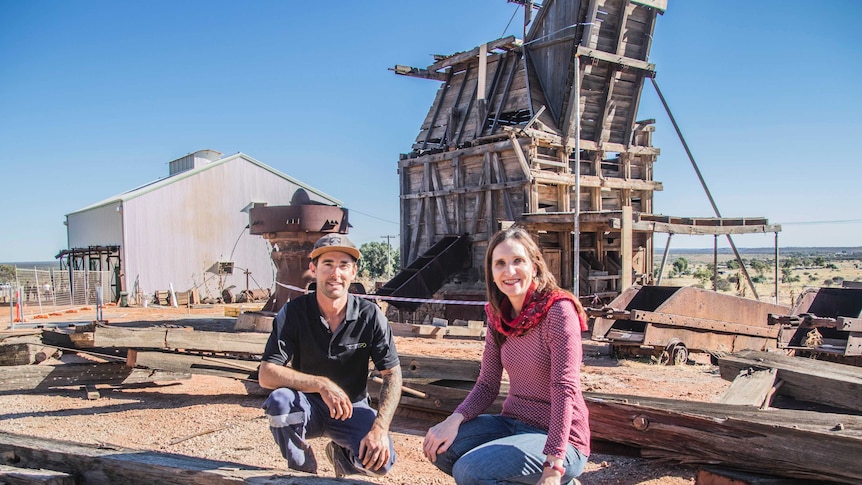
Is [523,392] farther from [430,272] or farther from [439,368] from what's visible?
[430,272]

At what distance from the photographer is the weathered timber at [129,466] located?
3.02 metres

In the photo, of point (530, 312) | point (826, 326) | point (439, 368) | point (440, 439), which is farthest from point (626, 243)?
point (440, 439)

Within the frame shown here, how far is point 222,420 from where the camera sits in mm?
6863

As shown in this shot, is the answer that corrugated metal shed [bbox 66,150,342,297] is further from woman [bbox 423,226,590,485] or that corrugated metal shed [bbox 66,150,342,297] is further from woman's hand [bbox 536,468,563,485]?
woman's hand [bbox 536,468,563,485]

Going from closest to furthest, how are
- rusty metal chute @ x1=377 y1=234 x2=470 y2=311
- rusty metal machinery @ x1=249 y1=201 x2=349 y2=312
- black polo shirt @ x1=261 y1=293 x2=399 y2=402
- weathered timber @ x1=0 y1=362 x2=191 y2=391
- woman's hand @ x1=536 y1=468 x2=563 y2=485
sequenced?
woman's hand @ x1=536 y1=468 x2=563 y2=485 → black polo shirt @ x1=261 y1=293 x2=399 y2=402 → weathered timber @ x1=0 y1=362 x2=191 y2=391 → rusty metal machinery @ x1=249 y1=201 x2=349 y2=312 → rusty metal chute @ x1=377 y1=234 x2=470 y2=311

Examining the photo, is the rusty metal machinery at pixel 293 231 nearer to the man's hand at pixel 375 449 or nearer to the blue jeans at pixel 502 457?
the man's hand at pixel 375 449

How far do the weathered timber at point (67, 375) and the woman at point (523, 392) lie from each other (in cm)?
650

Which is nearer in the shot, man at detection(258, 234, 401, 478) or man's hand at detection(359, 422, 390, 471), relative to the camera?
man's hand at detection(359, 422, 390, 471)

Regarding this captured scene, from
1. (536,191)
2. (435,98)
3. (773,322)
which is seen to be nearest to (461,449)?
(773,322)

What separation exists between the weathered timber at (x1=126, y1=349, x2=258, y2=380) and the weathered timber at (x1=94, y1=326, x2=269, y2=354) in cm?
13

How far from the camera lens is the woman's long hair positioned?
3.38m

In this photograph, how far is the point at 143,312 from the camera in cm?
2412

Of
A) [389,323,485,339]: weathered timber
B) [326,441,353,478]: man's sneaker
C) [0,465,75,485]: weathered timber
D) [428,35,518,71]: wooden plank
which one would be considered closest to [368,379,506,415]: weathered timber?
[326,441,353,478]: man's sneaker

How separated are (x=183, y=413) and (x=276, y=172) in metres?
28.2
